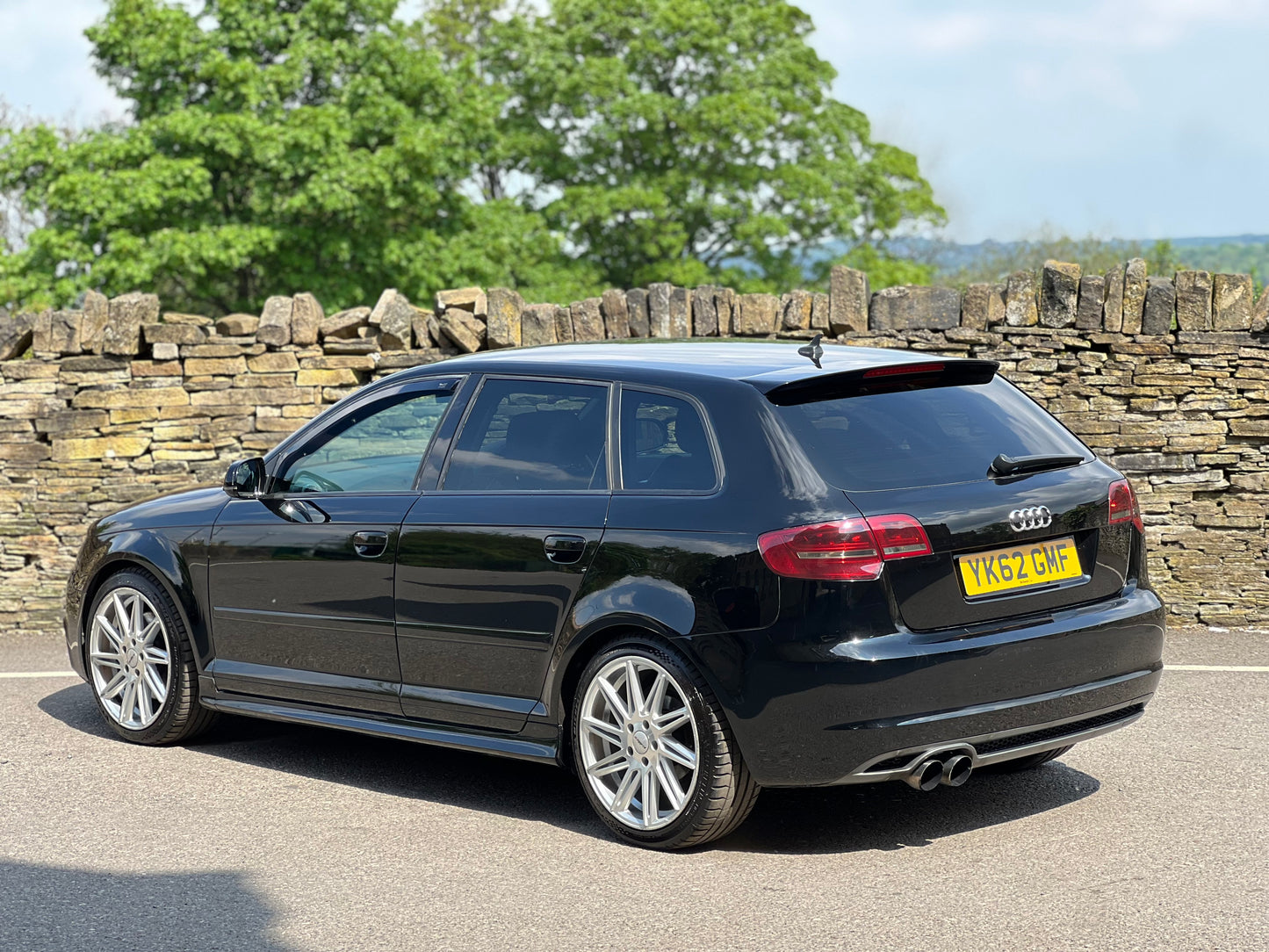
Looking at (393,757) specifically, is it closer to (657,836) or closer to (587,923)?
(657,836)

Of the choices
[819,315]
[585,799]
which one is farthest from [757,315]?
[585,799]

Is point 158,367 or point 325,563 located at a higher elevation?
point 158,367

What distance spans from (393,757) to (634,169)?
109 feet

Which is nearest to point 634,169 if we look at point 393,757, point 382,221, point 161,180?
point 382,221

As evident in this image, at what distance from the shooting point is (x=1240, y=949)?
4.11m

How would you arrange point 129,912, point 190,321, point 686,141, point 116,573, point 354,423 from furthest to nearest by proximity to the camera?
point 686,141, point 190,321, point 116,573, point 354,423, point 129,912

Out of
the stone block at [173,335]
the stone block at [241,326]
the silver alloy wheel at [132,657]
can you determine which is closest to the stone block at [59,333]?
the stone block at [173,335]

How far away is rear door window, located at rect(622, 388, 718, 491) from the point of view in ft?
17.1

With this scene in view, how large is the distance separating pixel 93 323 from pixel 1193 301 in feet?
24.8

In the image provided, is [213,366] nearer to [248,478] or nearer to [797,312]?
[797,312]

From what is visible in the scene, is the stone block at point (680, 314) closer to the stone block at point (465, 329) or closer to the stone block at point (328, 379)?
the stone block at point (465, 329)

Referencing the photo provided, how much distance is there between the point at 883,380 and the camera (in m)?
5.36

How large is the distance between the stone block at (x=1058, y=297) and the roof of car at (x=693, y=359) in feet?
14.1

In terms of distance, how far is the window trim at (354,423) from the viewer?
6.07 m
